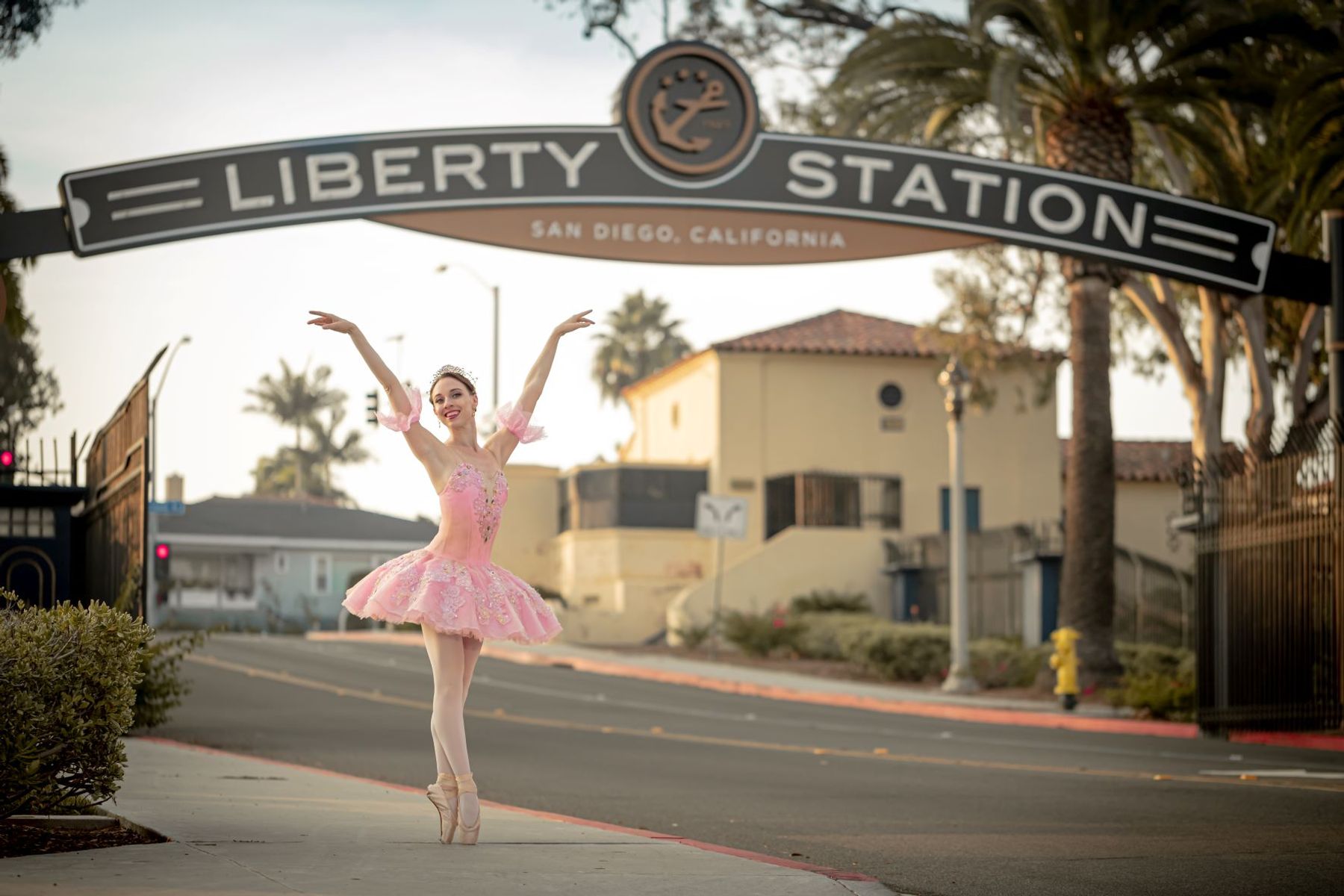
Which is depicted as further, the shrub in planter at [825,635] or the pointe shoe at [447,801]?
the shrub in planter at [825,635]

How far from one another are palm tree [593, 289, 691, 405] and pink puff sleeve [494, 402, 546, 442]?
7268cm

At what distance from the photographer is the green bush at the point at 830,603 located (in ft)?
137

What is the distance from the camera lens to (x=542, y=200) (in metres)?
17.1

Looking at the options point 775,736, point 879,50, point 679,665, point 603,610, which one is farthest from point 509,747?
point 603,610

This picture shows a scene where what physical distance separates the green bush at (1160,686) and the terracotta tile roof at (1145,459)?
2293cm

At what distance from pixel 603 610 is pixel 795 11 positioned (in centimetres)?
1804

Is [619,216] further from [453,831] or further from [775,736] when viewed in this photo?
[453,831]

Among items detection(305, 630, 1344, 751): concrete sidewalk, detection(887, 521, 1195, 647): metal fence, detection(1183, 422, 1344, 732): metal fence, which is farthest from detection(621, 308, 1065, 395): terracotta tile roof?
detection(1183, 422, 1344, 732): metal fence

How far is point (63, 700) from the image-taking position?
23.8 feet

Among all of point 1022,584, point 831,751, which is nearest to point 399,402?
point 831,751

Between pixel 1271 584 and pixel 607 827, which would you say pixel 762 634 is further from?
pixel 607 827

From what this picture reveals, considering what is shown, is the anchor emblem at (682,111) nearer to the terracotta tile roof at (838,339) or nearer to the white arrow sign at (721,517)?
the white arrow sign at (721,517)

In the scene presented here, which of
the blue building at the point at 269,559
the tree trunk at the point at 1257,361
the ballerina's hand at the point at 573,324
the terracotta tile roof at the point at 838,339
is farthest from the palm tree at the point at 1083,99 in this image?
the blue building at the point at 269,559

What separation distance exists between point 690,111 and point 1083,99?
383 inches
